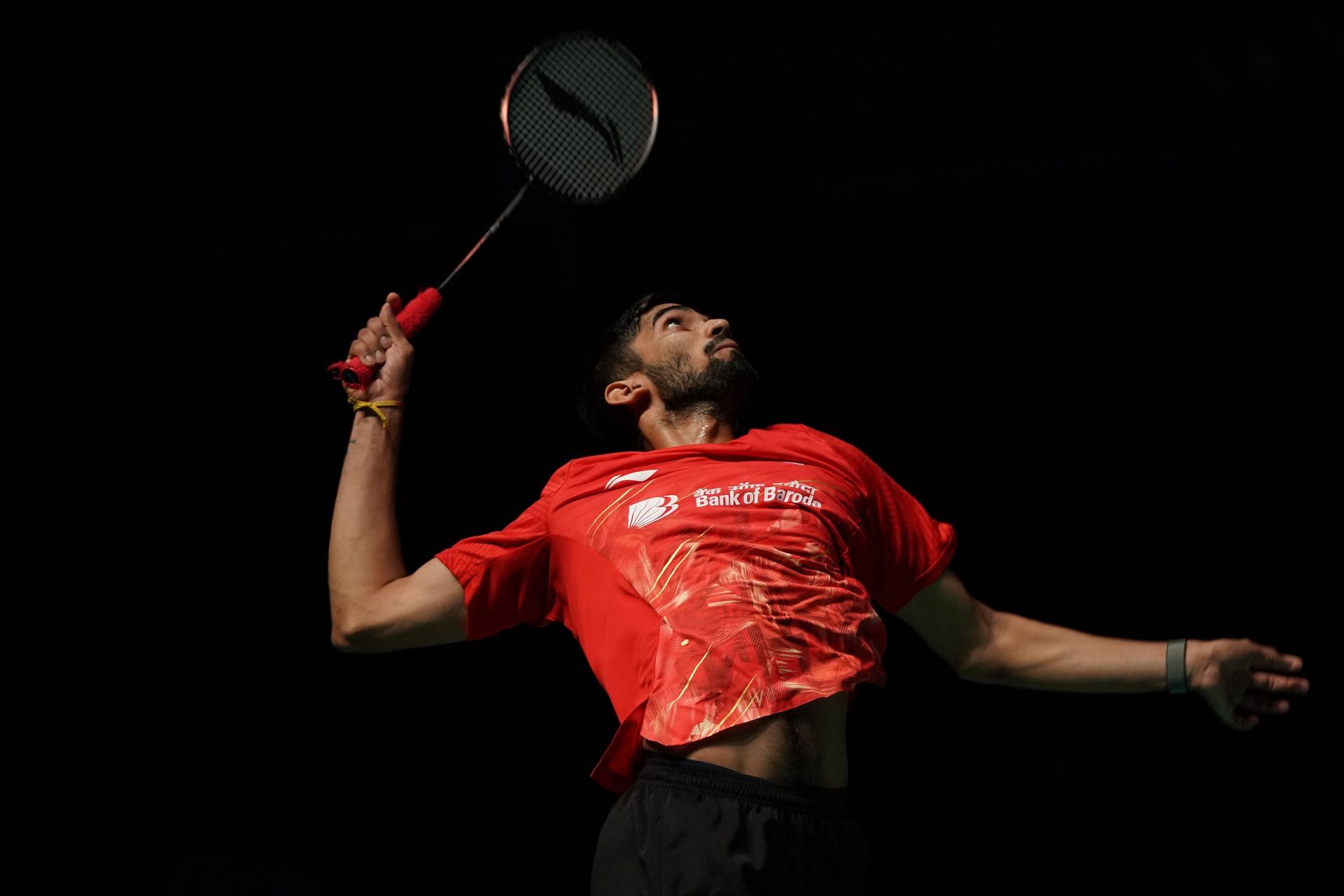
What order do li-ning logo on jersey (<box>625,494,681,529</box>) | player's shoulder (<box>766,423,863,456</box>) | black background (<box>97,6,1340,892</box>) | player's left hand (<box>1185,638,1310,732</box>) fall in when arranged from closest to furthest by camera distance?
1. li-ning logo on jersey (<box>625,494,681,529</box>)
2. player's left hand (<box>1185,638,1310,732</box>)
3. player's shoulder (<box>766,423,863,456</box>)
4. black background (<box>97,6,1340,892</box>)

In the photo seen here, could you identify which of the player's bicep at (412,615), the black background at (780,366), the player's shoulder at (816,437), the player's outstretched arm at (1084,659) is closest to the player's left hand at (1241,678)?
the player's outstretched arm at (1084,659)

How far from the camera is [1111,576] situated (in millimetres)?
2877

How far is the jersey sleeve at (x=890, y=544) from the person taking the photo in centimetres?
199

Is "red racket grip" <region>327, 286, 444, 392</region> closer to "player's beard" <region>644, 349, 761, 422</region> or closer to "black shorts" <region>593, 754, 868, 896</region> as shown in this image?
"player's beard" <region>644, 349, 761, 422</region>

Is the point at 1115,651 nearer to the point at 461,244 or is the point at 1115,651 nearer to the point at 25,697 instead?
the point at 461,244

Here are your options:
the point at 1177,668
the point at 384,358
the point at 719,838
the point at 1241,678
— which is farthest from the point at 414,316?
the point at 1241,678

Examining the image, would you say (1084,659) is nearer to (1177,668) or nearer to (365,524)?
(1177,668)

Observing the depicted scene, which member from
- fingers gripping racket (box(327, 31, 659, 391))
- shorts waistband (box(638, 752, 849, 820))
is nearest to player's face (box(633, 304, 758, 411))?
fingers gripping racket (box(327, 31, 659, 391))

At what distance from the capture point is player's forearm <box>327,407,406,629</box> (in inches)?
73.1

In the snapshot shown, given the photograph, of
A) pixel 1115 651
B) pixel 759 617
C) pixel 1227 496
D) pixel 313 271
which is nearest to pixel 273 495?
pixel 313 271

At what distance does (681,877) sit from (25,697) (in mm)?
2209

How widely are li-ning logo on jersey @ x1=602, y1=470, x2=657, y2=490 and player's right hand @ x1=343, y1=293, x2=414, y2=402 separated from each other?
370 mm

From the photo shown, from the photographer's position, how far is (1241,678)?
1.94 m

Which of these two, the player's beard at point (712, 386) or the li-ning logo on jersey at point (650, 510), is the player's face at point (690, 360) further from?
the li-ning logo on jersey at point (650, 510)
